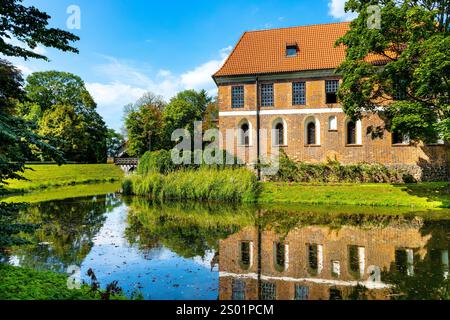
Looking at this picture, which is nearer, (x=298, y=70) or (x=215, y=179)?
(x=215, y=179)

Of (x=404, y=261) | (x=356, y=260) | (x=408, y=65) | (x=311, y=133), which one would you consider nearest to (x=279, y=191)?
(x=311, y=133)

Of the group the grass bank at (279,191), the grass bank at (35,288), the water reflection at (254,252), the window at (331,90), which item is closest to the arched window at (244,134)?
the grass bank at (279,191)

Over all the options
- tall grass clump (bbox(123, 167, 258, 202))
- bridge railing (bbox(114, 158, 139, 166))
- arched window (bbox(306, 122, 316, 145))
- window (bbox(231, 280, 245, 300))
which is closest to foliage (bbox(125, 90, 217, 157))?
bridge railing (bbox(114, 158, 139, 166))

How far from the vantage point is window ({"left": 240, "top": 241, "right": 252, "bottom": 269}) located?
321 inches

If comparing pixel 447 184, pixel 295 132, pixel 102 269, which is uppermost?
pixel 295 132

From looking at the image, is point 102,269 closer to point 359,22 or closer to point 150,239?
point 150,239

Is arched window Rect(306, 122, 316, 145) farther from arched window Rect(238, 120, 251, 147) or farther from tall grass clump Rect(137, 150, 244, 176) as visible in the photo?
tall grass clump Rect(137, 150, 244, 176)

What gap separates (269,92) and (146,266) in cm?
2022

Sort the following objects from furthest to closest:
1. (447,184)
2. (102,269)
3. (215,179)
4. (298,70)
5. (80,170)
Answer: (80,170)
(298,70)
(215,179)
(447,184)
(102,269)

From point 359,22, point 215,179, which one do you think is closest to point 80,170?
point 215,179

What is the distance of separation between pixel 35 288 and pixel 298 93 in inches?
900

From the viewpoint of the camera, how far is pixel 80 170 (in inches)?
1518

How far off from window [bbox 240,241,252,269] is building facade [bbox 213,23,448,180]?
15646 millimetres
